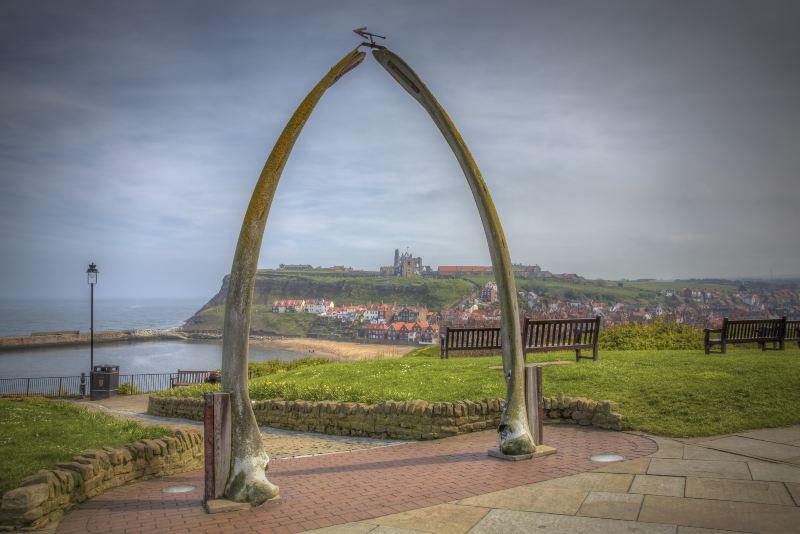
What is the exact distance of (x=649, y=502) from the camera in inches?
205

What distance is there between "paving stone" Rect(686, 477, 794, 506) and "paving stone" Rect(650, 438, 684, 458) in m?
1.11

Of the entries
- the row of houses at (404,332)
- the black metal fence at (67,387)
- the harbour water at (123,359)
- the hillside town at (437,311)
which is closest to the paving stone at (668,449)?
the black metal fence at (67,387)

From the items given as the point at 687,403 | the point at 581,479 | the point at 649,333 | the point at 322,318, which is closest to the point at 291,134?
the point at 581,479

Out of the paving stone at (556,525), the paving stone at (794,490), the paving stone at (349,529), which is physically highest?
the paving stone at (794,490)

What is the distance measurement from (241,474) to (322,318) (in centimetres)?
10481

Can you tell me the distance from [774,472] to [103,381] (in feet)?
80.9

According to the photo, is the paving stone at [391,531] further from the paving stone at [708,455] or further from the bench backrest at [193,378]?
the bench backrest at [193,378]

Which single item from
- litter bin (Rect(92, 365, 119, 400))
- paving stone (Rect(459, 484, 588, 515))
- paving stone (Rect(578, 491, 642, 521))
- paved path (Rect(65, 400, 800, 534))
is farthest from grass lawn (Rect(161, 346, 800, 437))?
litter bin (Rect(92, 365, 119, 400))

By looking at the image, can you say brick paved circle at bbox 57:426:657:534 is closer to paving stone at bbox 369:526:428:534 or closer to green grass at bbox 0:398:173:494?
paving stone at bbox 369:526:428:534

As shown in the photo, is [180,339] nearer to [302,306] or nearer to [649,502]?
[302,306]

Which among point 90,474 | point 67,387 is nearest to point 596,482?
point 90,474

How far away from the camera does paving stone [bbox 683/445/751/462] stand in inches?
261

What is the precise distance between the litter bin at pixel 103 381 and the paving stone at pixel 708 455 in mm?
22861

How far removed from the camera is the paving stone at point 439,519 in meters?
4.86
